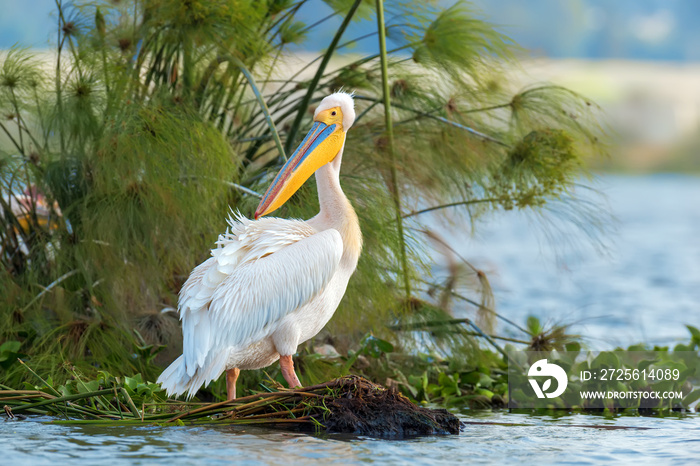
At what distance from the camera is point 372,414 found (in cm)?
368

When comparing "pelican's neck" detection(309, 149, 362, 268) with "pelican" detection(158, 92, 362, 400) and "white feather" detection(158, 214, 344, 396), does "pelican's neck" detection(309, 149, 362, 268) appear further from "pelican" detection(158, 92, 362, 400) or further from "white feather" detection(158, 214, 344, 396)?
"white feather" detection(158, 214, 344, 396)

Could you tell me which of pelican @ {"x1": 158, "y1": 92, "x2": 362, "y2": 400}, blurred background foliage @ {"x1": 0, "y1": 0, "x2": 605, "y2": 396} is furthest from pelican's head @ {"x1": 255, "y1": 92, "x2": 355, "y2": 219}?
blurred background foliage @ {"x1": 0, "y1": 0, "x2": 605, "y2": 396}

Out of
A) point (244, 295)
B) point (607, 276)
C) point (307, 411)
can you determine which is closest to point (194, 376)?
point (244, 295)

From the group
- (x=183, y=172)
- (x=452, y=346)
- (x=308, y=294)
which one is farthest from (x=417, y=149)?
(x=308, y=294)

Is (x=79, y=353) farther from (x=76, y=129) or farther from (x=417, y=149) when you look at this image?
(x=417, y=149)

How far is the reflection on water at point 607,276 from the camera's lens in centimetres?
607

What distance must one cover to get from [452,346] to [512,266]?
1349 cm

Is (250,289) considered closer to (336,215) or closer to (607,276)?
(336,215)

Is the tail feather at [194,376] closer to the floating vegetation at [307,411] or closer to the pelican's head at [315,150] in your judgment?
the floating vegetation at [307,411]

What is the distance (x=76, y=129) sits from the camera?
4.74 meters

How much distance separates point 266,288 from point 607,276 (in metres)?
13.7

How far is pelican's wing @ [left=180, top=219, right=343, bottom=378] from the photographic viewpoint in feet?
12.3

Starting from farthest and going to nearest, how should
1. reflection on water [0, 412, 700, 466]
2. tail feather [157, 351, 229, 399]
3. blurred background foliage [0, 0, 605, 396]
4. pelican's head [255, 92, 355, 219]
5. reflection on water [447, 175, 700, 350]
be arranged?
reflection on water [447, 175, 700, 350] < blurred background foliage [0, 0, 605, 396] < pelican's head [255, 92, 355, 219] < tail feather [157, 351, 229, 399] < reflection on water [0, 412, 700, 466]

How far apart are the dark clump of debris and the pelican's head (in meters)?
0.85
